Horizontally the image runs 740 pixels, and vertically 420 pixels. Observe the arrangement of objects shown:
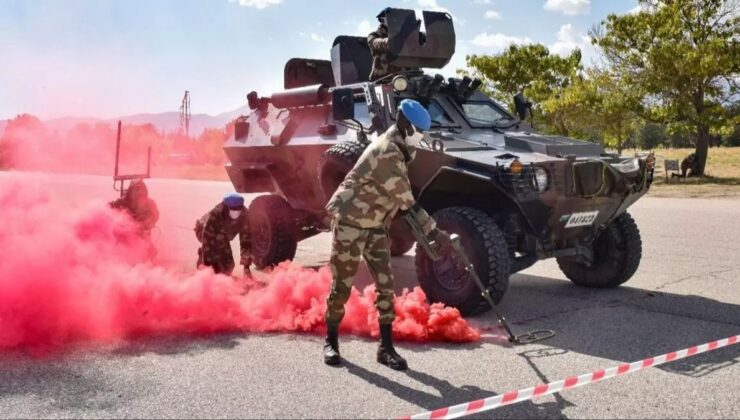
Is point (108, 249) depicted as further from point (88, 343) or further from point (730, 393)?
point (730, 393)

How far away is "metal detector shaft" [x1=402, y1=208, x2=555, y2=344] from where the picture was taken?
5.00 m

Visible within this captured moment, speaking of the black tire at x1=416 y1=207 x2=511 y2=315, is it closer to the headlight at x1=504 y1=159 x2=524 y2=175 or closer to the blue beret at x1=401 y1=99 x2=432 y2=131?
the headlight at x1=504 y1=159 x2=524 y2=175

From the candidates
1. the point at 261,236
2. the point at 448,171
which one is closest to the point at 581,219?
the point at 448,171

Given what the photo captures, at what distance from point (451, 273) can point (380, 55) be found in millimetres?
3092

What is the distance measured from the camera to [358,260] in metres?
4.95

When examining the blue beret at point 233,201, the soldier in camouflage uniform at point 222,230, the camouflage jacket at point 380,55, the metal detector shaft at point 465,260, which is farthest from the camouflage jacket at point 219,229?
the metal detector shaft at point 465,260

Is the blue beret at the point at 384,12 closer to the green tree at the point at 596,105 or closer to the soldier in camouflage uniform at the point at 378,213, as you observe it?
the soldier in camouflage uniform at the point at 378,213

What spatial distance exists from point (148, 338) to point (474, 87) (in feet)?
13.5

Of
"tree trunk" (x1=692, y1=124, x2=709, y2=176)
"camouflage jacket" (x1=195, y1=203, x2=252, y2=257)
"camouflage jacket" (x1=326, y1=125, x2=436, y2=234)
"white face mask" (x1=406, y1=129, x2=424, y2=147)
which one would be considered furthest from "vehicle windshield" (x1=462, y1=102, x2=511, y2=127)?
"tree trunk" (x1=692, y1=124, x2=709, y2=176)

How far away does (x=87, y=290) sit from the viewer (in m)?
5.79

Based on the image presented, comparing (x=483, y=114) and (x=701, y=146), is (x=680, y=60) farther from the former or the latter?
(x=483, y=114)

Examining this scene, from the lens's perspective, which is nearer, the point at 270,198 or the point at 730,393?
the point at 730,393

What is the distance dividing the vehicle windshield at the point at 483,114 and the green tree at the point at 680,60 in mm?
16139

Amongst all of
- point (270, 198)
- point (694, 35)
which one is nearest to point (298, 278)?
point (270, 198)
